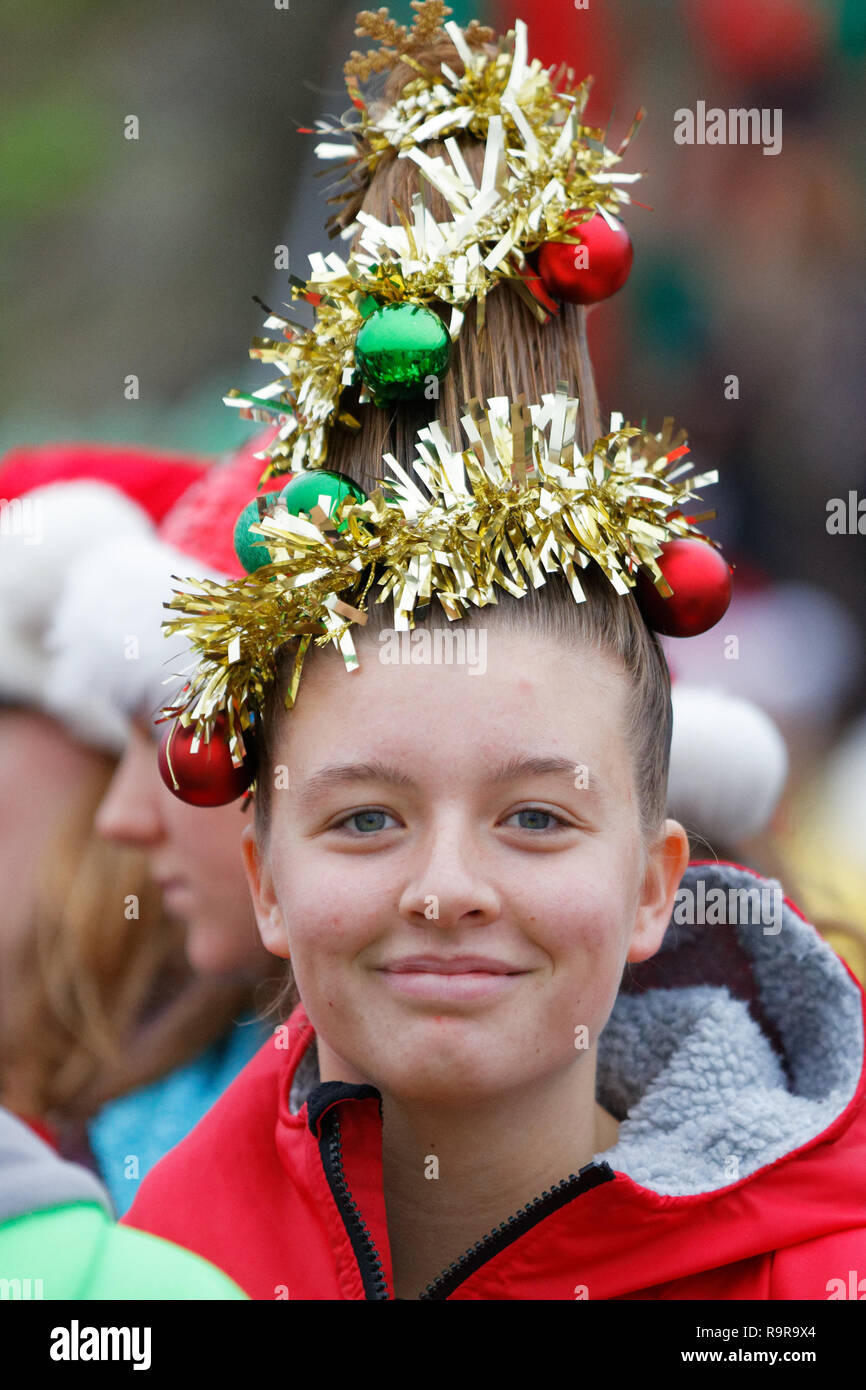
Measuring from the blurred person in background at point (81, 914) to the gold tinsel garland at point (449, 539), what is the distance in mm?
693

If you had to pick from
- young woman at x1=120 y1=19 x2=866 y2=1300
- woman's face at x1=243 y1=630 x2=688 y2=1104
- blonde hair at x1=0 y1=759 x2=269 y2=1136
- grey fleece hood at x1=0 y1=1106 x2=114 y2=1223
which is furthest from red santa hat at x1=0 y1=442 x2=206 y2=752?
woman's face at x1=243 y1=630 x2=688 y2=1104

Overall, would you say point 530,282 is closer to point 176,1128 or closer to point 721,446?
point 721,446

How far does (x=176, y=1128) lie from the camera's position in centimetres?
171

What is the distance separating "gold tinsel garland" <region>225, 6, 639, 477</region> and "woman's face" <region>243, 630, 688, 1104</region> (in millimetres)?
248

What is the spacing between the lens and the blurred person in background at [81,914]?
68.2 inches

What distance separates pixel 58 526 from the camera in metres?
1.73

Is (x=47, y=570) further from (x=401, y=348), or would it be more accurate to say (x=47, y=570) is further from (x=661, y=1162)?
(x=661, y=1162)

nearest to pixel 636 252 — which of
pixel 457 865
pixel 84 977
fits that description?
pixel 457 865

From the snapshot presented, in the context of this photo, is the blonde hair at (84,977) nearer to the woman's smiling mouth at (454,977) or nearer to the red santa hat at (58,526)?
the red santa hat at (58,526)

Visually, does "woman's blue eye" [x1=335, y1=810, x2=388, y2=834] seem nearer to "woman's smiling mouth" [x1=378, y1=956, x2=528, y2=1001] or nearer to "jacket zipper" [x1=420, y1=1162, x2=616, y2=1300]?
"woman's smiling mouth" [x1=378, y1=956, x2=528, y2=1001]

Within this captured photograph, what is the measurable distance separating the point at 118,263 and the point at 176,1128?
1149mm

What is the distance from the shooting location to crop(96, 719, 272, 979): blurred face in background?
1.64 m

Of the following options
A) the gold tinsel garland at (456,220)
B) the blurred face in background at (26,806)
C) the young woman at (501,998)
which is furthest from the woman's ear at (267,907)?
the blurred face in background at (26,806)

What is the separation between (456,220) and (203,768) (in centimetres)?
50
